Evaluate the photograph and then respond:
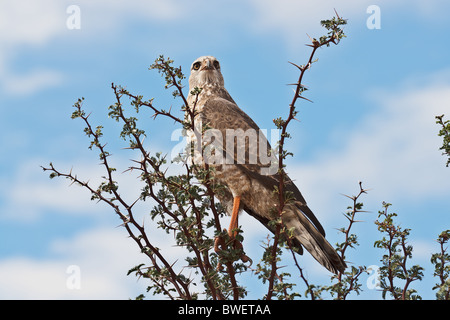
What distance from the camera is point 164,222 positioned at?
14.5 feet

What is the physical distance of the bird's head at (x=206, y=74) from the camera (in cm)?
737

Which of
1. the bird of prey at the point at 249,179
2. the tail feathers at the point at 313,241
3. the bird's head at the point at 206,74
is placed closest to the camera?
the tail feathers at the point at 313,241

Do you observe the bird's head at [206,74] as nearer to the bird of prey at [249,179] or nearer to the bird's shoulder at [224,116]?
the bird's shoulder at [224,116]

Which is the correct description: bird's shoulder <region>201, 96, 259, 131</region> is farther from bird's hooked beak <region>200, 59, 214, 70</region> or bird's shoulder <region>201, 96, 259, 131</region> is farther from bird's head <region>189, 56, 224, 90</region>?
bird's hooked beak <region>200, 59, 214, 70</region>

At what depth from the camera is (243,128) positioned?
6371mm

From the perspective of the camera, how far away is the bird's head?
7370 mm

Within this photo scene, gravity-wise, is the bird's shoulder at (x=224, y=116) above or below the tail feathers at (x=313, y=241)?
above

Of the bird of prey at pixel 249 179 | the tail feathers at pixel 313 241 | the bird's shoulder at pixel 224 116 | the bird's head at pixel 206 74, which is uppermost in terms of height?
the bird's head at pixel 206 74

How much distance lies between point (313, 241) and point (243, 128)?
61.0 inches

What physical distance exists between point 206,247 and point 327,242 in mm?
1897

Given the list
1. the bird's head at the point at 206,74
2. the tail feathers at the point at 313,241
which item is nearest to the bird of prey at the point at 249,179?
the tail feathers at the point at 313,241

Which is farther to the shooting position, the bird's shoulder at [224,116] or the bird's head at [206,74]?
the bird's head at [206,74]

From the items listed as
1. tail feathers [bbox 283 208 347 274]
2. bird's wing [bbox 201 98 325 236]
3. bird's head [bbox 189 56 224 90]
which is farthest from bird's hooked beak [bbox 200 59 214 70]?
tail feathers [bbox 283 208 347 274]

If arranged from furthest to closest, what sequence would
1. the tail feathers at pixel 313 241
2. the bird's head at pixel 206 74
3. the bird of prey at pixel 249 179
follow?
the bird's head at pixel 206 74
the bird of prey at pixel 249 179
the tail feathers at pixel 313 241
